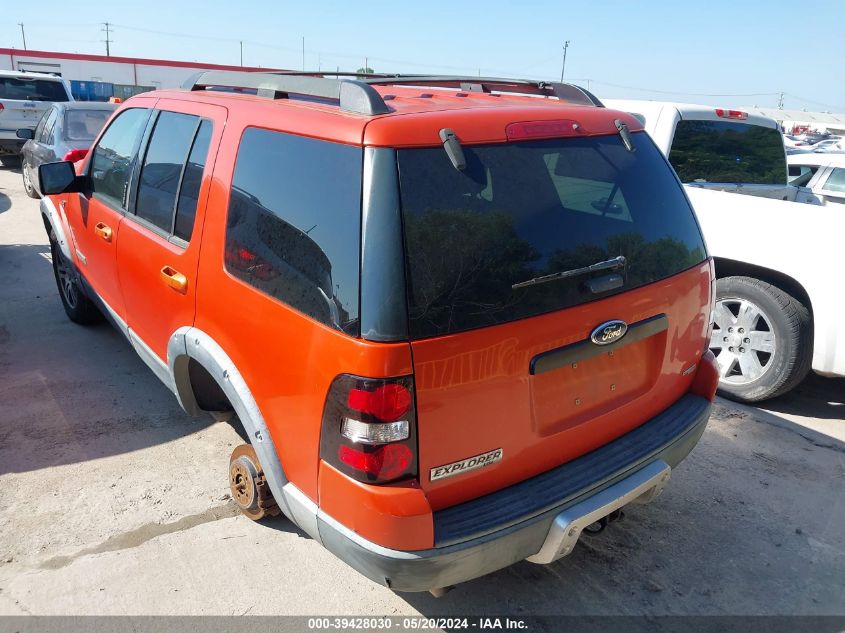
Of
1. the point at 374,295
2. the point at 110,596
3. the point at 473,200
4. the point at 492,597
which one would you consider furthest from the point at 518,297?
the point at 110,596

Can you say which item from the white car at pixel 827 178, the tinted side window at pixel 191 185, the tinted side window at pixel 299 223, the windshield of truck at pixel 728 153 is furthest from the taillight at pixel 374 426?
the white car at pixel 827 178

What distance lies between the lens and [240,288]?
94.0 inches

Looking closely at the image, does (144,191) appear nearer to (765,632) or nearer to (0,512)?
(0,512)

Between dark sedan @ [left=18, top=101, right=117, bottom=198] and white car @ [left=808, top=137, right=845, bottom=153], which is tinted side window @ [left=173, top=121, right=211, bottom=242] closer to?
dark sedan @ [left=18, top=101, right=117, bottom=198]

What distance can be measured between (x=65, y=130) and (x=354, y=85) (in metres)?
8.60

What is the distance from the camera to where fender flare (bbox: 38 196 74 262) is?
4.73 meters

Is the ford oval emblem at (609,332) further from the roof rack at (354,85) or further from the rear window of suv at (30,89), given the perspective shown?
the rear window of suv at (30,89)

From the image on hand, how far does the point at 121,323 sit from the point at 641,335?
117 inches

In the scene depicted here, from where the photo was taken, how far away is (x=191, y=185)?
279cm

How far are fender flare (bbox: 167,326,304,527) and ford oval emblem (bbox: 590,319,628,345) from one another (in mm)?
1220

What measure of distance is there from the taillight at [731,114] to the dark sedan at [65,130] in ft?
25.8

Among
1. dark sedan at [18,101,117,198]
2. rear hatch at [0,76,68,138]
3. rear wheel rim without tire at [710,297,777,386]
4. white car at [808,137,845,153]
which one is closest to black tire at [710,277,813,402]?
rear wheel rim without tire at [710,297,777,386]

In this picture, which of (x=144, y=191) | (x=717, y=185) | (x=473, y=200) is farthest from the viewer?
(x=717, y=185)

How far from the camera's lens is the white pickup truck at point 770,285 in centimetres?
398
